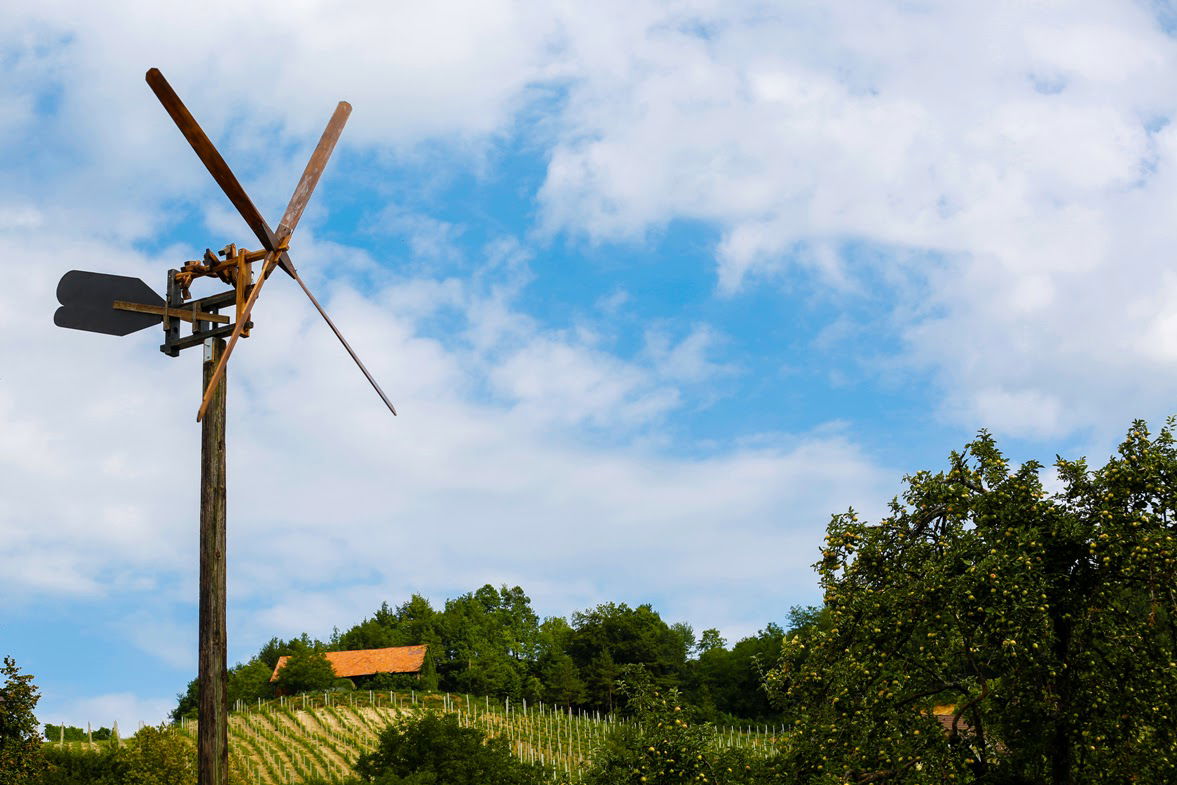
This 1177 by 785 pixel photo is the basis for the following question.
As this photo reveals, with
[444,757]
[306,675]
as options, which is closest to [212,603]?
[444,757]

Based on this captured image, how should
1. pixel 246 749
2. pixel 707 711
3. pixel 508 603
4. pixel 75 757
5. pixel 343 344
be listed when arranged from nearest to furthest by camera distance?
1. pixel 343 344
2. pixel 75 757
3. pixel 246 749
4. pixel 707 711
5. pixel 508 603

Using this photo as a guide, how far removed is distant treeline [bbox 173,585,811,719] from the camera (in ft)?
264

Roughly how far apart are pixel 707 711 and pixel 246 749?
37.9 metres

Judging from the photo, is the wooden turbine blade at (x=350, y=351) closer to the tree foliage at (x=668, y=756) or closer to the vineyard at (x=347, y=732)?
the tree foliage at (x=668, y=756)

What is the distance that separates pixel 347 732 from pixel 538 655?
44.0m

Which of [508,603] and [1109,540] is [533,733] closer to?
[508,603]

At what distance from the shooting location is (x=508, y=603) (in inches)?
3974

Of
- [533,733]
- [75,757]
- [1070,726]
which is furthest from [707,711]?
[1070,726]

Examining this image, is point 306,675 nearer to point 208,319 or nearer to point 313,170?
point 313,170

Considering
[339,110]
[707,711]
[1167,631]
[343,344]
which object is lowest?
[707,711]

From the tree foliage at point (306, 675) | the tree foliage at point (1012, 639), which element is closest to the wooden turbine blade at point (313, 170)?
the tree foliage at point (1012, 639)

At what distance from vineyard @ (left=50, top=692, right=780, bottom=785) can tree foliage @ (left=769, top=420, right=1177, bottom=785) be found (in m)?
26.7

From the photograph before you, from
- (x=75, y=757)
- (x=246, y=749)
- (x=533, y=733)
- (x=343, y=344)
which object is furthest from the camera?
(x=533, y=733)

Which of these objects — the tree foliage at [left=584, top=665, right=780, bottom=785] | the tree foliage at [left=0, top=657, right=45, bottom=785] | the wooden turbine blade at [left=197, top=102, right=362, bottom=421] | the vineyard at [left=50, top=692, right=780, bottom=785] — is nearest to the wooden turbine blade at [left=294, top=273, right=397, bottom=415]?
the wooden turbine blade at [left=197, top=102, right=362, bottom=421]
